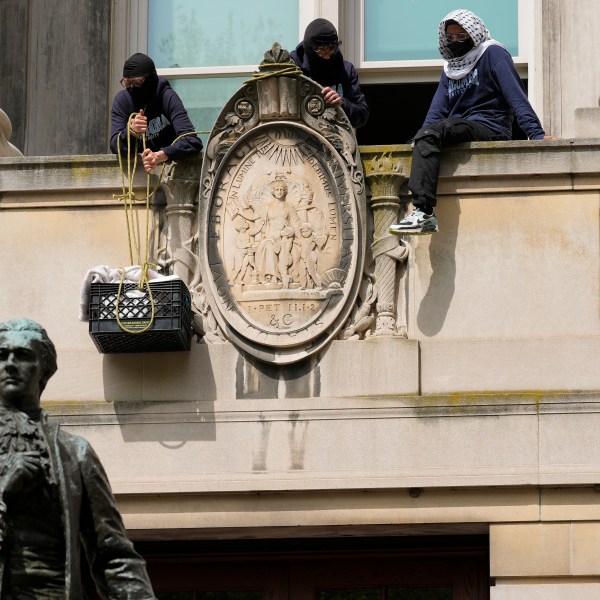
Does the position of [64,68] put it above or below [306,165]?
above

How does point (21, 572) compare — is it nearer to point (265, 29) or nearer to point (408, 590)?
point (408, 590)

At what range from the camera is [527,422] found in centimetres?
1571

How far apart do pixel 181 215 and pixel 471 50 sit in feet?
7.30

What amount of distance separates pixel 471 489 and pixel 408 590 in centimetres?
81

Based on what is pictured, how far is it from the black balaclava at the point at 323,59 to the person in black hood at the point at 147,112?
915mm

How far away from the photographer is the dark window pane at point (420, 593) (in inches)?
629

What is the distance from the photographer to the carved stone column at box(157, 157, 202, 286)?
53.9ft

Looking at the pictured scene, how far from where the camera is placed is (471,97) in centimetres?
1662

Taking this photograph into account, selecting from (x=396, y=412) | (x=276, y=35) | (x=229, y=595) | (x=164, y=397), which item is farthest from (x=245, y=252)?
(x=276, y=35)

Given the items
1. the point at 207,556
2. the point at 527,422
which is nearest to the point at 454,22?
the point at 527,422

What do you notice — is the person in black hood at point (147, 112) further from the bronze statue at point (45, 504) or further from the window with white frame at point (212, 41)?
the bronze statue at point (45, 504)

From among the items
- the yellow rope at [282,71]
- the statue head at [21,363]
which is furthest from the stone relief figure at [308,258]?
the statue head at [21,363]

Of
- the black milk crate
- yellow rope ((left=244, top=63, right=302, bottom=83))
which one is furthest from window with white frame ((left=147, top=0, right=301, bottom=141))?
the black milk crate

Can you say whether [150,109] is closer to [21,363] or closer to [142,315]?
[142,315]
